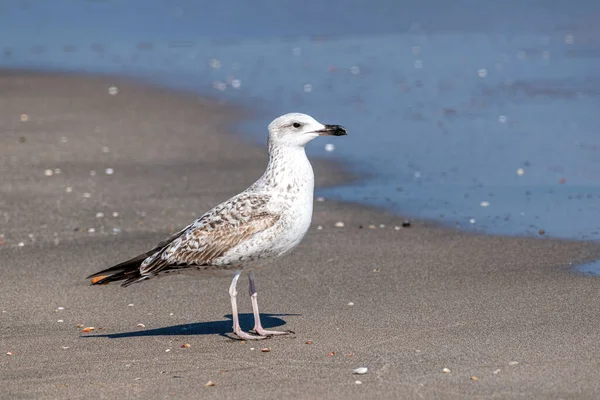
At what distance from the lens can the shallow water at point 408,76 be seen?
12.0 meters

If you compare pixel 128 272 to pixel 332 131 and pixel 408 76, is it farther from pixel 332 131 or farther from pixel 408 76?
pixel 408 76

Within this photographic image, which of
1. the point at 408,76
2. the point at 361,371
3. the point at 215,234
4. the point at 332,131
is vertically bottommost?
the point at 361,371

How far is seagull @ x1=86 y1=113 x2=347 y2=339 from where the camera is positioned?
742 centimetres

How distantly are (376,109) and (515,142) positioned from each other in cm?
277

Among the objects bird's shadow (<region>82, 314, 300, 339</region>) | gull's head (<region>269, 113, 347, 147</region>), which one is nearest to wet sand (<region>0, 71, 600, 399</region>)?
bird's shadow (<region>82, 314, 300, 339</region>)

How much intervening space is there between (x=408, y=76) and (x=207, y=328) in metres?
11.2

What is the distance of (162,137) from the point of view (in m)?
15.2

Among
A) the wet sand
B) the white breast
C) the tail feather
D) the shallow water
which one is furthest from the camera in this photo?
the shallow water

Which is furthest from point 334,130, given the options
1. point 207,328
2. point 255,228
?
point 207,328

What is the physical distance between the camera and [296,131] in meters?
7.71

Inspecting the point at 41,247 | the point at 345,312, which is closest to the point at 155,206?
the point at 41,247

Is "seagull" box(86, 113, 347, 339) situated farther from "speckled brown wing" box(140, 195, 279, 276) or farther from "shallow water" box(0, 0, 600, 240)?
"shallow water" box(0, 0, 600, 240)

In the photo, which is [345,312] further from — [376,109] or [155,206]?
[376,109]

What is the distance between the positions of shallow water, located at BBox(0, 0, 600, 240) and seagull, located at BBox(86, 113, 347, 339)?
10.9 ft
